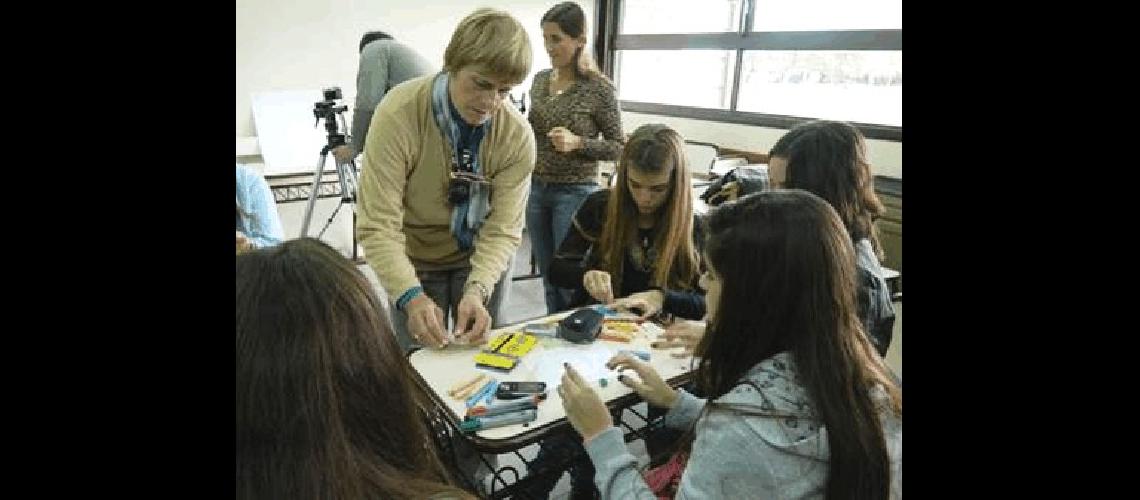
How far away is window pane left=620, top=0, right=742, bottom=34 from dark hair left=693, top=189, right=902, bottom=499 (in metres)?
3.39

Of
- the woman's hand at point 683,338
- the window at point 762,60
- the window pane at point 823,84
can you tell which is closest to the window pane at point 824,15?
the window at point 762,60

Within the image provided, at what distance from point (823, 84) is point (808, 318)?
308cm

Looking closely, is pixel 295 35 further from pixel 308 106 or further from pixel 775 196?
pixel 775 196

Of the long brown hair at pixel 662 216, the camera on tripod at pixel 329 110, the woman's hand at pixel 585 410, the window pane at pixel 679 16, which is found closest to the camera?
the woman's hand at pixel 585 410

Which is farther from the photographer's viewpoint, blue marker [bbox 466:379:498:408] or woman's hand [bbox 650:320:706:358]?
woman's hand [bbox 650:320:706:358]

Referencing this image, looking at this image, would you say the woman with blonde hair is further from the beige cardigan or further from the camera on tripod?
the camera on tripod

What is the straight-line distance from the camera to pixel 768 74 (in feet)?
12.7

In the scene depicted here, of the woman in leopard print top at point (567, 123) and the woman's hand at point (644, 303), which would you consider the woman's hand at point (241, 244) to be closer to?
the woman's hand at point (644, 303)

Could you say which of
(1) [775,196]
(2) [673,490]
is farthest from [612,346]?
(1) [775,196]

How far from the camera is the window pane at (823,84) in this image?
10.9 feet

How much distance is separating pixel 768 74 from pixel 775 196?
3.20 metres

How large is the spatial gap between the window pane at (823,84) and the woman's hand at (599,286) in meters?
2.16

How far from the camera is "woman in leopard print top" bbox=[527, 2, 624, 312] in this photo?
88.4 inches

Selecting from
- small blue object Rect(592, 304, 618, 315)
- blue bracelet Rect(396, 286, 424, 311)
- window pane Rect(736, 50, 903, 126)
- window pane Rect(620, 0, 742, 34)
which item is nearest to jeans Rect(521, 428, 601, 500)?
small blue object Rect(592, 304, 618, 315)
